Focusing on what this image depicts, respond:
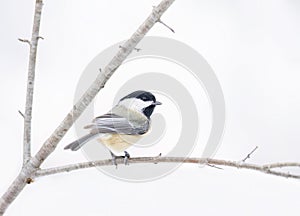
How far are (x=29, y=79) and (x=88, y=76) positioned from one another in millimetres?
250

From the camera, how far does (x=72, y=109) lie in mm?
1000

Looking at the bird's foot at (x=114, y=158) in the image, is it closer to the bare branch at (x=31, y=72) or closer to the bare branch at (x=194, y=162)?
the bare branch at (x=194, y=162)

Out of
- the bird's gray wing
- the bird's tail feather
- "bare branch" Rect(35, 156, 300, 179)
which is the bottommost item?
"bare branch" Rect(35, 156, 300, 179)

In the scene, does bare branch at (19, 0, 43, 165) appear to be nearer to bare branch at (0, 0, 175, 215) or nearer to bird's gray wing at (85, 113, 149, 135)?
Result: bare branch at (0, 0, 175, 215)

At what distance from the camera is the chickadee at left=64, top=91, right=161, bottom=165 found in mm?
1202

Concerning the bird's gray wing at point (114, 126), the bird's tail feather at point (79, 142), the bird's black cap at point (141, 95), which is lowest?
the bird's tail feather at point (79, 142)

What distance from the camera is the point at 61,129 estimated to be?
102cm

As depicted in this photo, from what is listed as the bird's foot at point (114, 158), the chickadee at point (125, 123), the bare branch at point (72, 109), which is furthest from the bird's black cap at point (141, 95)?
the bare branch at point (72, 109)

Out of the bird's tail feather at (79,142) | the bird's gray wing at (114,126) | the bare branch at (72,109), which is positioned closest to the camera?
the bare branch at (72,109)

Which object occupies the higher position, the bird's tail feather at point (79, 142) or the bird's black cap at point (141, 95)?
the bird's black cap at point (141, 95)

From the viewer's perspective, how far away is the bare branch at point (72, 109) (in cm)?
95

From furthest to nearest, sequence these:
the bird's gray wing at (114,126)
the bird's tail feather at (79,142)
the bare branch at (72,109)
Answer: the bird's gray wing at (114,126)
the bird's tail feather at (79,142)
the bare branch at (72,109)

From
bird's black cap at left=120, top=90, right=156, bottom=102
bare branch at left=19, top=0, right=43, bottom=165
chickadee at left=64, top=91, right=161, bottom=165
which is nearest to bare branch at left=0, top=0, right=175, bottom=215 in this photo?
bare branch at left=19, top=0, right=43, bottom=165

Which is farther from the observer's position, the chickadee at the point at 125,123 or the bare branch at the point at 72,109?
the chickadee at the point at 125,123
